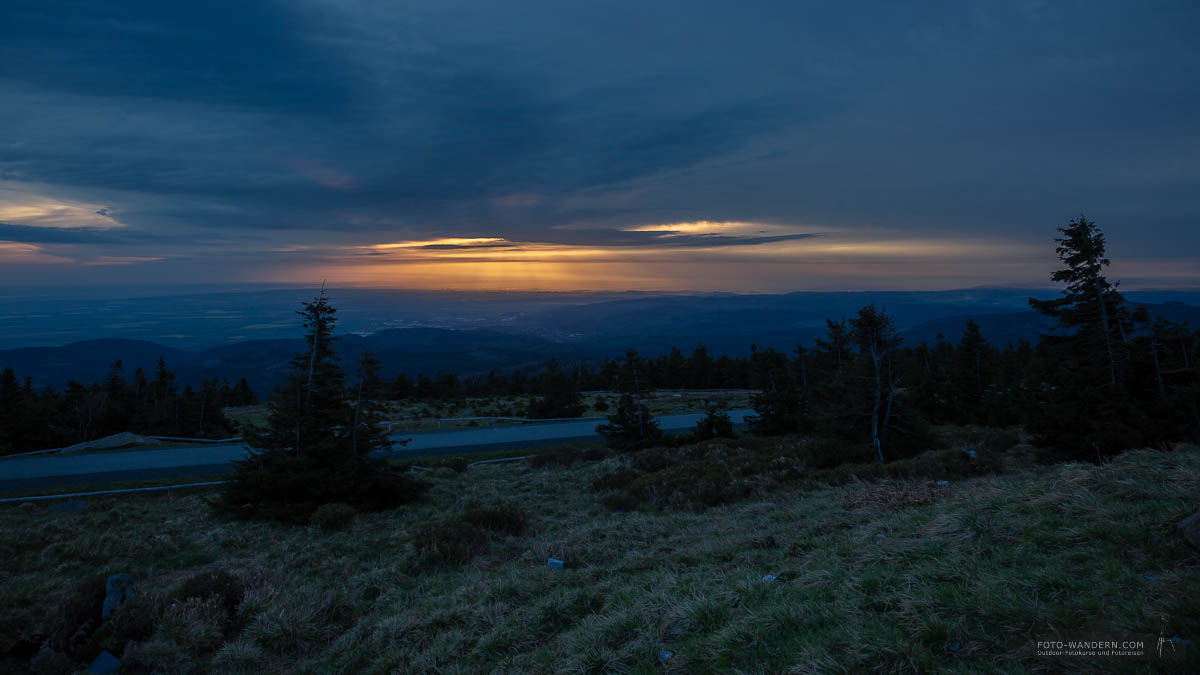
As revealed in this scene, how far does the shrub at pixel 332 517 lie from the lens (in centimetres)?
1130

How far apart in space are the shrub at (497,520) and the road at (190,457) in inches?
327

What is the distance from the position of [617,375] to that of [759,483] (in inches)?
315

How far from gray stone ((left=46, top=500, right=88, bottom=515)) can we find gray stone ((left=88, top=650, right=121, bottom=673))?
9.88 metres

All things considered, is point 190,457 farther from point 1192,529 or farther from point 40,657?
point 1192,529

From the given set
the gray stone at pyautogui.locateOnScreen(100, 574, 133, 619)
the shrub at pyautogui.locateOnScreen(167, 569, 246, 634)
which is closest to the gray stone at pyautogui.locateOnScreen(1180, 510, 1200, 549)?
the shrub at pyautogui.locateOnScreen(167, 569, 246, 634)

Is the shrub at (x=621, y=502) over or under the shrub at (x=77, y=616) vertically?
under

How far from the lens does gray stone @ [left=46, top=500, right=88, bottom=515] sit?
12672mm

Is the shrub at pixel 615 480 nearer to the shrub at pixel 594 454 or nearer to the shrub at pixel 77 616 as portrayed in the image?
the shrub at pixel 594 454

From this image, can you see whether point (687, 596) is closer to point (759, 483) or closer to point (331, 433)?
point (759, 483)

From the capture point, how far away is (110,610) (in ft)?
22.0

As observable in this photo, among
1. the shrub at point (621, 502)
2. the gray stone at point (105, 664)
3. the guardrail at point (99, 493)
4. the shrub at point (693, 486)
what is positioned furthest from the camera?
the guardrail at point (99, 493)

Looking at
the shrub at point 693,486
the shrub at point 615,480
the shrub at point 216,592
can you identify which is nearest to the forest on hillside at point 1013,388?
the shrub at point 693,486

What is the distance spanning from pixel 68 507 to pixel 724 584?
16120mm

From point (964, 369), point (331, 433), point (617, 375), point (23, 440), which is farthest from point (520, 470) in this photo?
point (23, 440)
